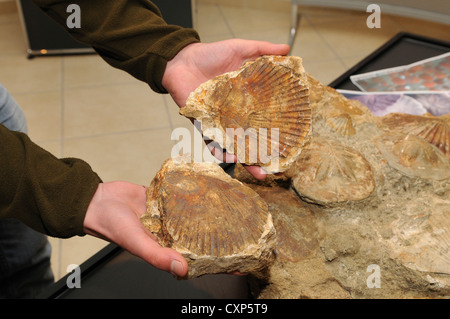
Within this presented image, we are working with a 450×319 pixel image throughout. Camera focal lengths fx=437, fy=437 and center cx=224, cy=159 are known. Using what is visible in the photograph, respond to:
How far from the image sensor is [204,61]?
130 cm

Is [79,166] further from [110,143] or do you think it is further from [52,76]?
[52,76]

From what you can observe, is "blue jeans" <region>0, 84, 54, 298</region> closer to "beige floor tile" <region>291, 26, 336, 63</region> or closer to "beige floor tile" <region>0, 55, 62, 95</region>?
"beige floor tile" <region>0, 55, 62, 95</region>

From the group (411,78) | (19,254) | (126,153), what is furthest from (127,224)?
(126,153)

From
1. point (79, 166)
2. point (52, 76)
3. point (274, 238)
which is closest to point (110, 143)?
point (52, 76)

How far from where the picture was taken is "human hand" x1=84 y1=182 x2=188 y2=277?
876 millimetres

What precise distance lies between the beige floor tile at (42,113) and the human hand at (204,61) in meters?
1.48

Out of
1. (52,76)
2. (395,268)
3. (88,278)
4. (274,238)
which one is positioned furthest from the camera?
(52,76)

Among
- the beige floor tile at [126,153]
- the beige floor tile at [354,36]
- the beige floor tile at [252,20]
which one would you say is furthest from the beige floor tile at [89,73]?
the beige floor tile at [354,36]

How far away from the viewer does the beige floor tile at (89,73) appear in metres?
2.95

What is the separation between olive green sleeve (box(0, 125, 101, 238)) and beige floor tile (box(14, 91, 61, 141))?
164 cm

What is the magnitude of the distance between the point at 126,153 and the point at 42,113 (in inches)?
26.4

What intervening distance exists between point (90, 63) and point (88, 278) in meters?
2.18

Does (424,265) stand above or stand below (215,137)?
below

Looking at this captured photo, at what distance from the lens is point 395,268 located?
42.6 inches
